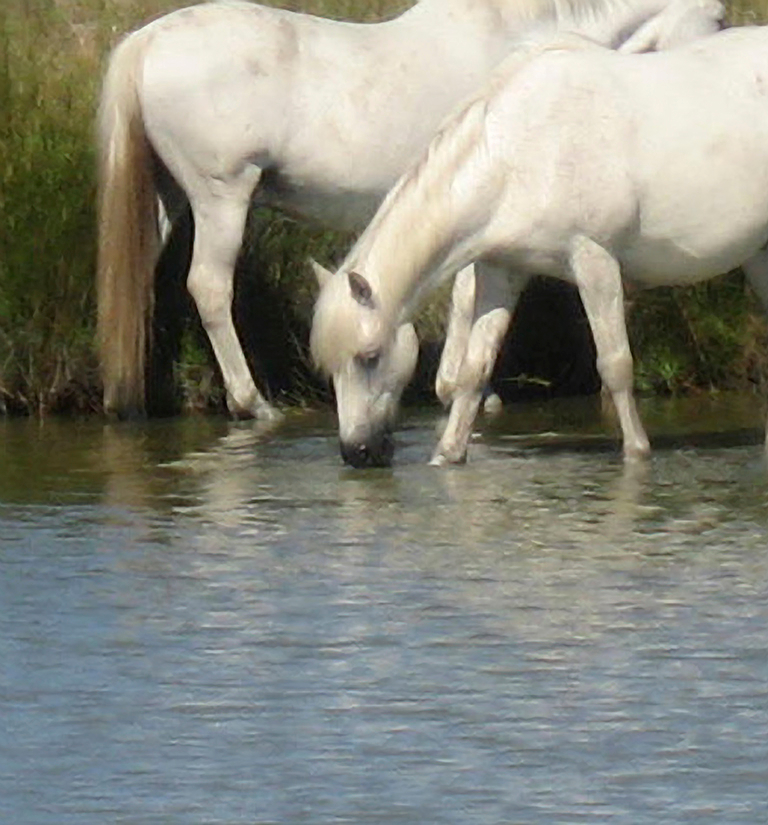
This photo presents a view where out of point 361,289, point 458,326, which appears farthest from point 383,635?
point 458,326

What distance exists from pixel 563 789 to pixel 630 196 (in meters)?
4.54

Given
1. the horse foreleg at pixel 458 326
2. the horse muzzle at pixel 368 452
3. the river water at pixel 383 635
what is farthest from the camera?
the horse foreleg at pixel 458 326

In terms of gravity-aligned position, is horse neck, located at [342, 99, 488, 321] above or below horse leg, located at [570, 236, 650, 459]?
above

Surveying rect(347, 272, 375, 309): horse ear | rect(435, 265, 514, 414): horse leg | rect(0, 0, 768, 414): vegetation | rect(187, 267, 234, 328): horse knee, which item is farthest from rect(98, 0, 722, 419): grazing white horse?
rect(347, 272, 375, 309): horse ear

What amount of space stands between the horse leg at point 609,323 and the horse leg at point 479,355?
0.32 metres

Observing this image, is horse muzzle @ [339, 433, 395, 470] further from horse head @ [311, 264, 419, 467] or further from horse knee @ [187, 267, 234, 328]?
horse knee @ [187, 267, 234, 328]

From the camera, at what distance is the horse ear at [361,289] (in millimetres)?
10078

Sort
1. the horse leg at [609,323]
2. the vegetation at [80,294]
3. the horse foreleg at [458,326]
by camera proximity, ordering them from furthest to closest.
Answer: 1. the vegetation at [80,294]
2. the horse foreleg at [458,326]
3. the horse leg at [609,323]

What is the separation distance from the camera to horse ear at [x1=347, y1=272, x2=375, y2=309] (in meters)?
10.1

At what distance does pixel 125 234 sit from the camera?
1184cm

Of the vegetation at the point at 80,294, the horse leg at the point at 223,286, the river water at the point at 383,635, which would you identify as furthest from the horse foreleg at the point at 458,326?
the horse leg at the point at 223,286

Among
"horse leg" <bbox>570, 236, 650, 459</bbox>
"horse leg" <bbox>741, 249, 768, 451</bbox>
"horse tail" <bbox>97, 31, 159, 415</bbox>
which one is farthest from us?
"horse tail" <bbox>97, 31, 159, 415</bbox>

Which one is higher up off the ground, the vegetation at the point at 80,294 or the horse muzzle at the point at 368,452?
the vegetation at the point at 80,294

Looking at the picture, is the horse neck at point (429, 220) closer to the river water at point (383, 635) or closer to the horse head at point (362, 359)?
the horse head at point (362, 359)
